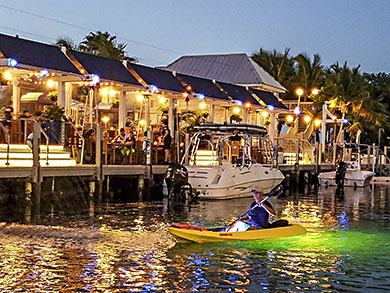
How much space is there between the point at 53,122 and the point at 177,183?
19.0 ft

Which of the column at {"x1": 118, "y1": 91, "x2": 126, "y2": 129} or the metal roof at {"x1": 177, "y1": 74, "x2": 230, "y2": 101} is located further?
the metal roof at {"x1": 177, "y1": 74, "x2": 230, "y2": 101}

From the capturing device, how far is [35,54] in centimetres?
2755

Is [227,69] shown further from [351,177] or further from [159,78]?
[159,78]

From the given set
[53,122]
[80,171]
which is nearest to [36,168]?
[80,171]

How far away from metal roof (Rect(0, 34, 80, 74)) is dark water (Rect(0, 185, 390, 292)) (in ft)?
20.4

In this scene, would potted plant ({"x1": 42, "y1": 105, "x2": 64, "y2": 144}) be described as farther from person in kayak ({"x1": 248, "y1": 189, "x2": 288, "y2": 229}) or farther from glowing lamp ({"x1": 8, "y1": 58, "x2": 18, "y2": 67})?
person in kayak ({"x1": 248, "y1": 189, "x2": 288, "y2": 229})

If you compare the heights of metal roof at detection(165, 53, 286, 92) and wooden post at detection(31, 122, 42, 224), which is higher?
metal roof at detection(165, 53, 286, 92)

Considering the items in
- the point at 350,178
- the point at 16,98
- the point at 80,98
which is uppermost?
the point at 80,98

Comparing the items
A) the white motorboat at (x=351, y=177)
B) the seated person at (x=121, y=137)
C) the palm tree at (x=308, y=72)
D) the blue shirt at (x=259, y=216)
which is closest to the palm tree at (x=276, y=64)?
the palm tree at (x=308, y=72)

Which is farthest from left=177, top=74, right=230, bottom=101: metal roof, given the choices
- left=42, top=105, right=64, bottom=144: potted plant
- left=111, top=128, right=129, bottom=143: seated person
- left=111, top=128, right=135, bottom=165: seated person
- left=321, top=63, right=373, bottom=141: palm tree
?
left=321, top=63, right=373, bottom=141: palm tree

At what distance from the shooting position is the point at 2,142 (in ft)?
75.8

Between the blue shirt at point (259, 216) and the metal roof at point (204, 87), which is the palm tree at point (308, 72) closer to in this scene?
the metal roof at point (204, 87)

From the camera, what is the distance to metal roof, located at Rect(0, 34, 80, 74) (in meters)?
26.2

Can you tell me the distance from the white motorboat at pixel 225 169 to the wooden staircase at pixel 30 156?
5693 mm
